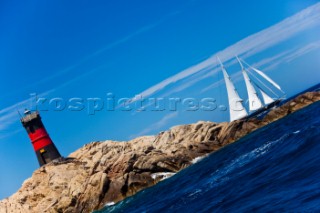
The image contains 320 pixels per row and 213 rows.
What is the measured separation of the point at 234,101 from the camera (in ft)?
305

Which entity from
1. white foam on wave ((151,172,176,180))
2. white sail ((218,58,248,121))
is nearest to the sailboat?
white sail ((218,58,248,121))

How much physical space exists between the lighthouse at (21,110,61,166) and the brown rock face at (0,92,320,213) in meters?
3.28

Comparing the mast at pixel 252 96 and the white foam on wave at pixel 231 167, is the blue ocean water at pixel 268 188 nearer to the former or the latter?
the white foam on wave at pixel 231 167

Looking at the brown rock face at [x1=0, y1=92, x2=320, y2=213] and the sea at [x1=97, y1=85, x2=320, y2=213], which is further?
the brown rock face at [x1=0, y1=92, x2=320, y2=213]

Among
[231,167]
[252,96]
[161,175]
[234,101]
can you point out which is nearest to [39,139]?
[161,175]

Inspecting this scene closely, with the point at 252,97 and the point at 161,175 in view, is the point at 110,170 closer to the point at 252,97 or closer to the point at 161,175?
the point at 161,175

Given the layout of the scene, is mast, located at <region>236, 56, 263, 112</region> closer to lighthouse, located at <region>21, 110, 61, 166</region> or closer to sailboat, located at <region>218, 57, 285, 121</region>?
sailboat, located at <region>218, 57, 285, 121</region>

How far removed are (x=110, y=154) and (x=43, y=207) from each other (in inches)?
478

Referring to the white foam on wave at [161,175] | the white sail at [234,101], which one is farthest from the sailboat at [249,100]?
the white foam on wave at [161,175]

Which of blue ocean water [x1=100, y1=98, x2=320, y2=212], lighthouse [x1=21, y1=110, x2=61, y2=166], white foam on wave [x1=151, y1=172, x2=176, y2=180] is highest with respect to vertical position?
lighthouse [x1=21, y1=110, x2=61, y2=166]

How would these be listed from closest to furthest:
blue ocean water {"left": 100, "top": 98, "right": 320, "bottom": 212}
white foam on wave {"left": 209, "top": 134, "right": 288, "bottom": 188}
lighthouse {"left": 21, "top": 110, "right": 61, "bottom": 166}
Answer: blue ocean water {"left": 100, "top": 98, "right": 320, "bottom": 212} → white foam on wave {"left": 209, "top": 134, "right": 288, "bottom": 188} → lighthouse {"left": 21, "top": 110, "right": 61, "bottom": 166}

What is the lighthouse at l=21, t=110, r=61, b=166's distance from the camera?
6344cm

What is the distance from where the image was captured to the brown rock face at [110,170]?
49250 millimetres

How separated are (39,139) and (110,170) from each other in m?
16.3
